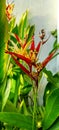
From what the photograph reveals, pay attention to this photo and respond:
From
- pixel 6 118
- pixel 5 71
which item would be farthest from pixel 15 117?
pixel 5 71

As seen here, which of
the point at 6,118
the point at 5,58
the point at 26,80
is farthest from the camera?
the point at 26,80

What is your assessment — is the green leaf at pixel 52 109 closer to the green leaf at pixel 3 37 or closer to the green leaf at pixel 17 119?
the green leaf at pixel 17 119

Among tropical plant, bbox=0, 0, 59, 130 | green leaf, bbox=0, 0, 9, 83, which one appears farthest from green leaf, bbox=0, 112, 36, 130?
green leaf, bbox=0, 0, 9, 83

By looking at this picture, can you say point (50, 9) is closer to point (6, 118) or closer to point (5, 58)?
point (5, 58)

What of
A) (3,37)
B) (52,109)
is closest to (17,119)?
(52,109)

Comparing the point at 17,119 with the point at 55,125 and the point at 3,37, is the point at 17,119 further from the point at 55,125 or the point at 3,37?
the point at 3,37

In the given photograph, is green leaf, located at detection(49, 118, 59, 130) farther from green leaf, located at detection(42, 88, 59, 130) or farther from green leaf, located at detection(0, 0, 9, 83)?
green leaf, located at detection(0, 0, 9, 83)
